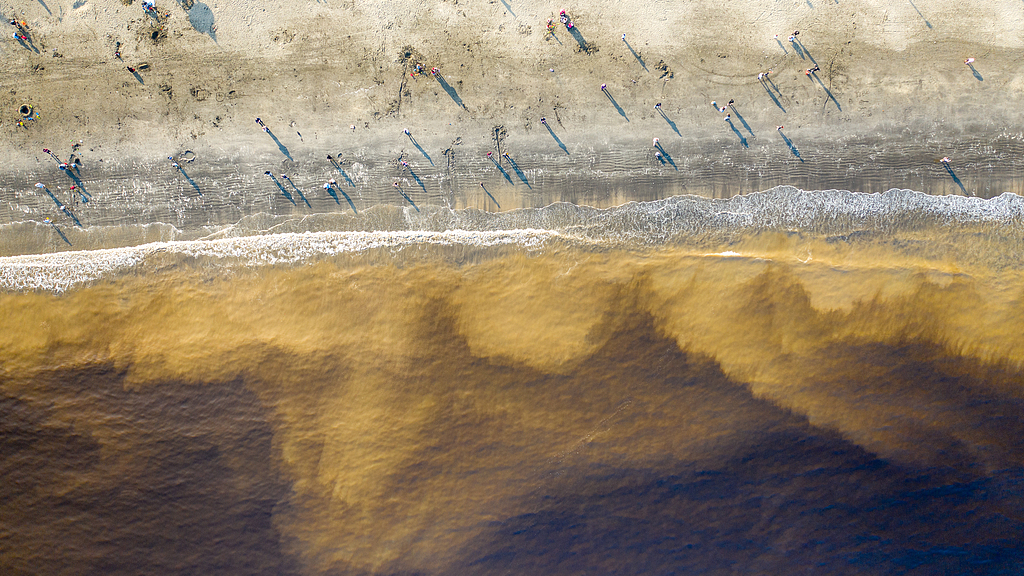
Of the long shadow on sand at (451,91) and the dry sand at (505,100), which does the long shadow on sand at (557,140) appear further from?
the long shadow on sand at (451,91)

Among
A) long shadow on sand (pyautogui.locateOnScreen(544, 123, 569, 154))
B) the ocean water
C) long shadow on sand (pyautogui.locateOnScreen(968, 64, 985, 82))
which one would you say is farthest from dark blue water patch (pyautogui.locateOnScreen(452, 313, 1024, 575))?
long shadow on sand (pyautogui.locateOnScreen(968, 64, 985, 82))

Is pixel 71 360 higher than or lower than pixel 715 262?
lower

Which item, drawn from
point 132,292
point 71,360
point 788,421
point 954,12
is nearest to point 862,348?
point 788,421

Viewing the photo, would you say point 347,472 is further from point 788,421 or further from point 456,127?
point 788,421

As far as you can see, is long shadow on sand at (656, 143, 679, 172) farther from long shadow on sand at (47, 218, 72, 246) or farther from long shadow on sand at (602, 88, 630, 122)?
long shadow on sand at (47, 218, 72, 246)

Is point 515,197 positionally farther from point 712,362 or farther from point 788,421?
point 788,421

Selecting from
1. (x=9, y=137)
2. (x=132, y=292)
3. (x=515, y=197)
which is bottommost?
(x=132, y=292)
